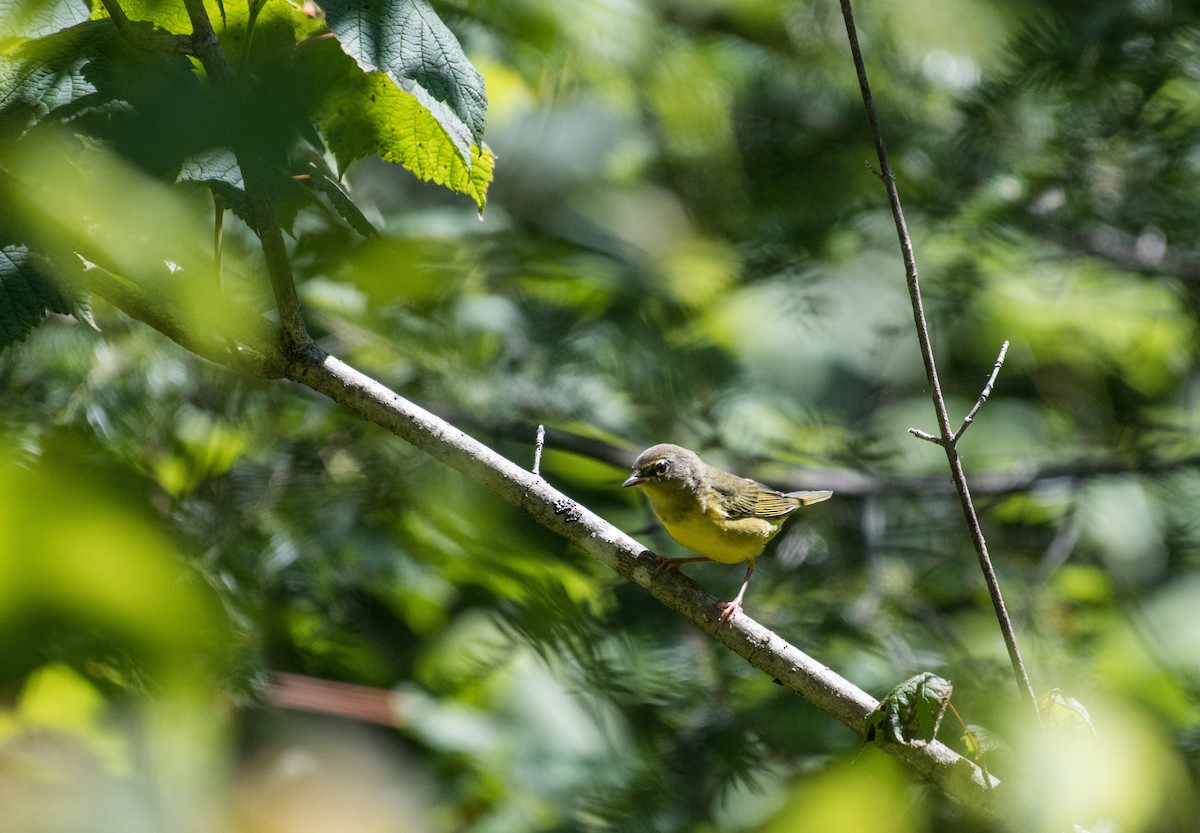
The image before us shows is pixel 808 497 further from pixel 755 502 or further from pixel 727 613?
pixel 727 613

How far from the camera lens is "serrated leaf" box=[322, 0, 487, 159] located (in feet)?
4.97

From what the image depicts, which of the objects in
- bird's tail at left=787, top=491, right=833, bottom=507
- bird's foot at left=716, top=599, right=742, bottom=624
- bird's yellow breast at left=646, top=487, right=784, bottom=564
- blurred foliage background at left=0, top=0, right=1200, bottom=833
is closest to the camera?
bird's foot at left=716, top=599, right=742, bottom=624

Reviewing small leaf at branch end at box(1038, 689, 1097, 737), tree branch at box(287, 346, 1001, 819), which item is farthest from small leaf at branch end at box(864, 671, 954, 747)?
small leaf at branch end at box(1038, 689, 1097, 737)

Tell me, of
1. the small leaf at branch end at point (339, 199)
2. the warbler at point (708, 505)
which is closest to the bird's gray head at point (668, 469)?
the warbler at point (708, 505)

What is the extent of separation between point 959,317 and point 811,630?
174cm

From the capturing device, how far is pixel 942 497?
434cm

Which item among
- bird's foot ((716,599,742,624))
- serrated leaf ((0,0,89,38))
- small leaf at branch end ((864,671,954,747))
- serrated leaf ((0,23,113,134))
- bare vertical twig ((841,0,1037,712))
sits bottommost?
bird's foot ((716,599,742,624))

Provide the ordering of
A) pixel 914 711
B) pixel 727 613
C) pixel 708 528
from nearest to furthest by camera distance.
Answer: pixel 914 711
pixel 727 613
pixel 708 528

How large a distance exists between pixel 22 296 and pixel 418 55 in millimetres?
698

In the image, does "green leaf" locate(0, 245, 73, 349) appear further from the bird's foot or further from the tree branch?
Answer: the bird's foot

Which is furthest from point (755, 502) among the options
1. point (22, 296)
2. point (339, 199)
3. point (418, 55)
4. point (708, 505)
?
point (22, 296)

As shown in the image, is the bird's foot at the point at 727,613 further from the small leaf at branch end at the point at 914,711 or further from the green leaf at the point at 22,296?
the green leaf at the point at 22,296

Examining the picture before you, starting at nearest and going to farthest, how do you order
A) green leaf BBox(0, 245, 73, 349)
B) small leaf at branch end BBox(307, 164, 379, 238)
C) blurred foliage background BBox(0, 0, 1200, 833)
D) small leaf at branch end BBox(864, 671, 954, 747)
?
green leaf BBox(0, 245, 73, 349) → small leaf at branch end BBox(864, 671, 954, 747) → small leaf at branch end BBox(307, 164, 379, 238) → blurred foliage background BBox(0, 0, 1200, 833)

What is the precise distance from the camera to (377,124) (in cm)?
169
